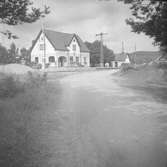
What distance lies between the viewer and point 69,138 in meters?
5.30

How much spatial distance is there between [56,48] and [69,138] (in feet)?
141

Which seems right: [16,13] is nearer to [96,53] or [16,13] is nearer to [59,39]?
[59,39]

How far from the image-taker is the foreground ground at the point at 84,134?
4.14m

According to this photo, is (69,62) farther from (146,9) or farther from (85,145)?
(85,145)

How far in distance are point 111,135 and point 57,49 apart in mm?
43109

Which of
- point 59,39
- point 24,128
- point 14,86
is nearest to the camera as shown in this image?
point 24,128

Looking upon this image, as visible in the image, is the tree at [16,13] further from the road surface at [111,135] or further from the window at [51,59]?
the window at [51,59]

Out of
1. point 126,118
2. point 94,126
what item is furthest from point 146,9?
point 94,126

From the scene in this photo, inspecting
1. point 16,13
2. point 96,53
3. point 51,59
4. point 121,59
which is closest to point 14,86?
A: point 16,13

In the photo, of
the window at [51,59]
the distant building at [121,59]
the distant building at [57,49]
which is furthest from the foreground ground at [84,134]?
the distant building at [121,59]

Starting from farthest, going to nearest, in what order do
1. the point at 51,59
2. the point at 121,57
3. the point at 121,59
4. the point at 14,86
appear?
the point at 121,57
the point at 121,59
the point at 51,59
the point at 14,86

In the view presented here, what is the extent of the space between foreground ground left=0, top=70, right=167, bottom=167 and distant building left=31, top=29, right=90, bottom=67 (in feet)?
125

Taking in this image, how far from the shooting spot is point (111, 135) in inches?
217

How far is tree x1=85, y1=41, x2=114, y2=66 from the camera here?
65375mm
